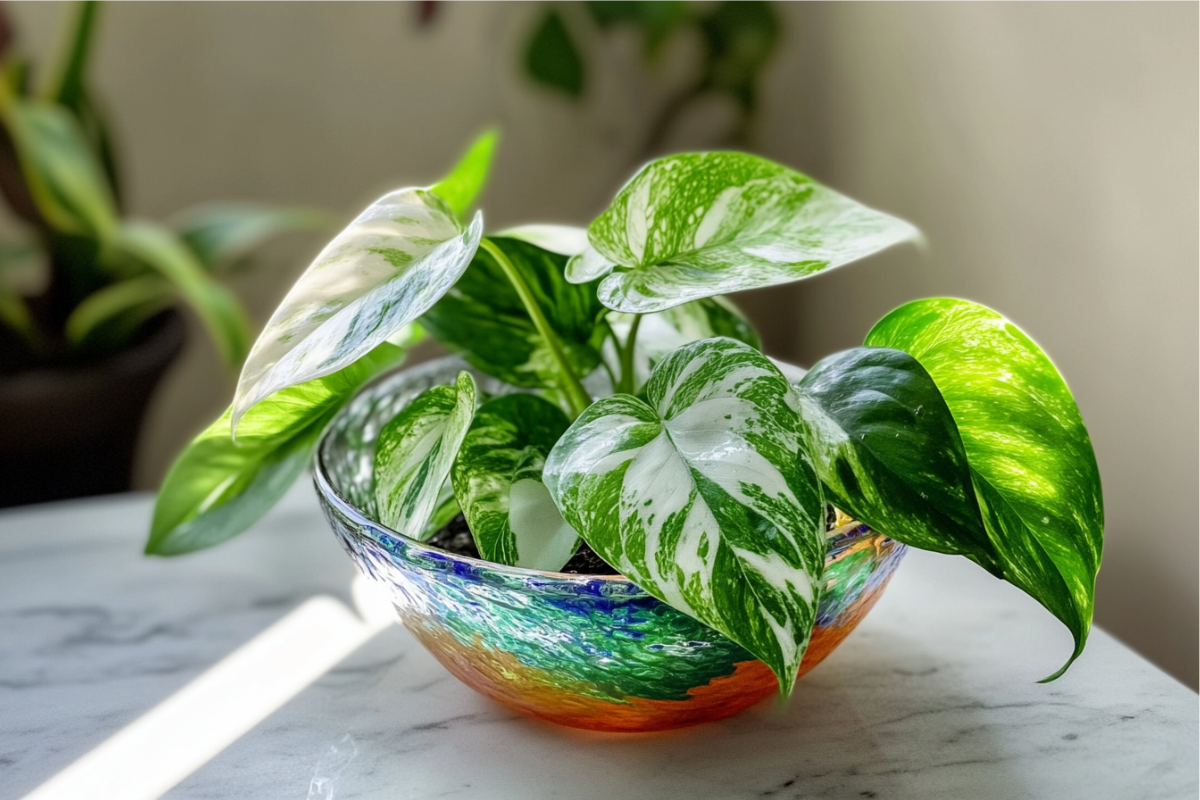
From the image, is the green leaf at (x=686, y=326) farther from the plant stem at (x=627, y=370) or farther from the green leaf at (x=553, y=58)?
the green leaf at (x=553, y=58)

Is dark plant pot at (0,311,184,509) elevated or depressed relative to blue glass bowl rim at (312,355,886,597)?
depressed

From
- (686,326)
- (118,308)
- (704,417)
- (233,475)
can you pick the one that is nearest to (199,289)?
(118,308)

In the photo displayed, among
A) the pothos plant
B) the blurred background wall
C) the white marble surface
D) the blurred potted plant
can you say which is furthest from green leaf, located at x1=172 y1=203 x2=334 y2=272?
the pothos plant

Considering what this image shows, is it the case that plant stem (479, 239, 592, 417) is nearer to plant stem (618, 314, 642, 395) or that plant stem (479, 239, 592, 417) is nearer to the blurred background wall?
plant stem (618, 314, 642, 395)

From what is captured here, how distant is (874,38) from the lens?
965mm

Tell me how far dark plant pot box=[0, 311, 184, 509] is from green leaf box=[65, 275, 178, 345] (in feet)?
0.08

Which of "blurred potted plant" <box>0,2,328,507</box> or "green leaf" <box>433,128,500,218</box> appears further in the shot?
"blurred potted plant" <box>0,2,328,507</box>

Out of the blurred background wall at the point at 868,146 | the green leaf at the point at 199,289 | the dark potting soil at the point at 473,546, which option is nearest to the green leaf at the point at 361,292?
the dark potting soil at the point at 473,546

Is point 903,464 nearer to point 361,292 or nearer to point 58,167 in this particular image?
point 361,292

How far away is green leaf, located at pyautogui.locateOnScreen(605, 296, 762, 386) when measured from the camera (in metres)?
0.45

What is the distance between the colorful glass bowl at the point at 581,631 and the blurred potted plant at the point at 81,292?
54 centimetres

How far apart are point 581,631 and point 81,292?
2.57ft

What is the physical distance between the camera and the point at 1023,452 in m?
0.33

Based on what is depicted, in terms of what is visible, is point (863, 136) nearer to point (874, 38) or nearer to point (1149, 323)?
point (874, 38)
